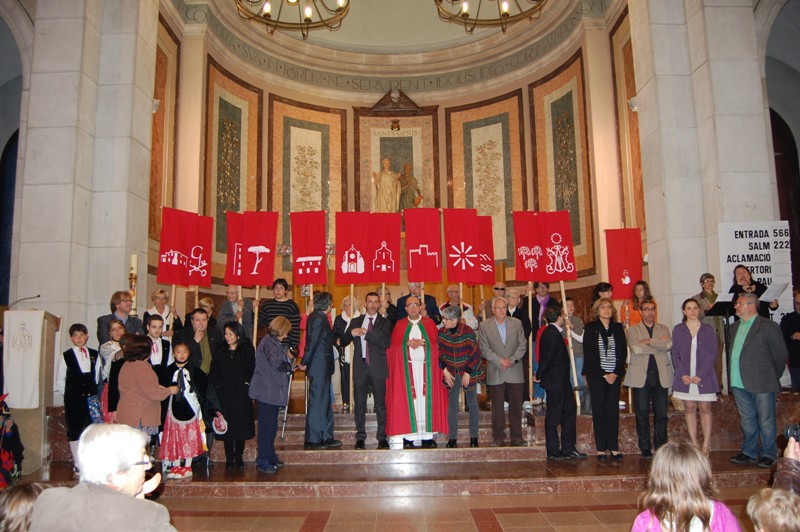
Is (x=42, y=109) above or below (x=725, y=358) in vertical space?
above

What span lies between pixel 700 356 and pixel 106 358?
18.9 ft

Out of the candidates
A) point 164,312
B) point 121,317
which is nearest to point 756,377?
point 164,312

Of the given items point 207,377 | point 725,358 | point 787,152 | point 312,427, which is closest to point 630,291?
point 725,358

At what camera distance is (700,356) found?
6223mm

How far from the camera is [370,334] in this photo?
687 cm

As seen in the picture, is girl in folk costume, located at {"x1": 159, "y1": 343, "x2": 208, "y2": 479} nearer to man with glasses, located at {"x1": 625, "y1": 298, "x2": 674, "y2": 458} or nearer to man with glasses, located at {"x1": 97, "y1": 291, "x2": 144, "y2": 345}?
man with glasses, located at {"x1": 97, "y1": 291, "x2": 144, "y2": 345}

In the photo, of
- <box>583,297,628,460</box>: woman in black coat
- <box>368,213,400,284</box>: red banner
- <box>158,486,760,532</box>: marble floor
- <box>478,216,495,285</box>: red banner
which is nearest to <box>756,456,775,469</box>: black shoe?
<box>158,486,760,532</box>: marble floor

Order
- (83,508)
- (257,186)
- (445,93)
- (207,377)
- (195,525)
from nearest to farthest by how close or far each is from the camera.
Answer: (83,508) → (195,525) → (207,377) → (257,186) → (445,93)

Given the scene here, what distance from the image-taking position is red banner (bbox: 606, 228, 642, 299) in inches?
322

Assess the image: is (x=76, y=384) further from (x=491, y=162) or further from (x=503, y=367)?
(x=491, y=162)

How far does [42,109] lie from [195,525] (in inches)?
222

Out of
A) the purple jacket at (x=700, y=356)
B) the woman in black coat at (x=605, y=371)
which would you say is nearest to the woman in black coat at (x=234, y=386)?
the woman in black coat at (x=605, y=371)

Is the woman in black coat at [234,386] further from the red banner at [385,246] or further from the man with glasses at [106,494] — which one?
the man with glasses at [106,494]

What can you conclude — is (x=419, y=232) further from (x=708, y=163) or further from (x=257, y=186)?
(x=257, y=186)
